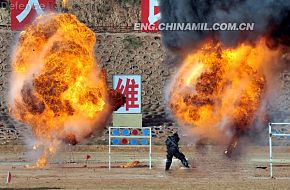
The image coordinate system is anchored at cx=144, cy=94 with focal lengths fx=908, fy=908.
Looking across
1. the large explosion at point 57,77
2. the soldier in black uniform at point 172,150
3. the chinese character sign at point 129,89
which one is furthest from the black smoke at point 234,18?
the chinese character sign at point 129,89

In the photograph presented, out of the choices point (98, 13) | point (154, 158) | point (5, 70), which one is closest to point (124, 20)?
point (98, 13)

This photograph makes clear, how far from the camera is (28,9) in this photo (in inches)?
2844

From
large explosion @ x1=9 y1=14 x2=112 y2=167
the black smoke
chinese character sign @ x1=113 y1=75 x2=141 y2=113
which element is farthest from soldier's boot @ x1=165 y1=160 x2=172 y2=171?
chinese character sign @ x1=113 y1=75 x2=141 y2=113

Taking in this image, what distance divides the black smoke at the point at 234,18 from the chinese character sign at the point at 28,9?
2789cm

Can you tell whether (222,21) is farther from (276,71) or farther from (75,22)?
(75,22)

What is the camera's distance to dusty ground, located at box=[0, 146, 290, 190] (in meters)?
37.6

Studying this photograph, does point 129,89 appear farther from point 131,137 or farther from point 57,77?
point 57,77

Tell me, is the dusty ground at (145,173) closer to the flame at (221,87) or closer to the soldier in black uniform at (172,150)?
the soldier in black uniform at (172,150)

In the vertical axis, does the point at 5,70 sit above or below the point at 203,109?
above

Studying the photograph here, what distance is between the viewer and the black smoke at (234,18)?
42.3m

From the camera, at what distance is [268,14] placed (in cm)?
4228

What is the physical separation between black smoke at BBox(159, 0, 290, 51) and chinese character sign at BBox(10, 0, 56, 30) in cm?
2789

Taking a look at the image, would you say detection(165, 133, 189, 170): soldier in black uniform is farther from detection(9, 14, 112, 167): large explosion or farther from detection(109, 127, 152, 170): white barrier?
detection(9, 14, 112, 167): large explosion

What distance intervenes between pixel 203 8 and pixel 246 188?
10.8 metres
